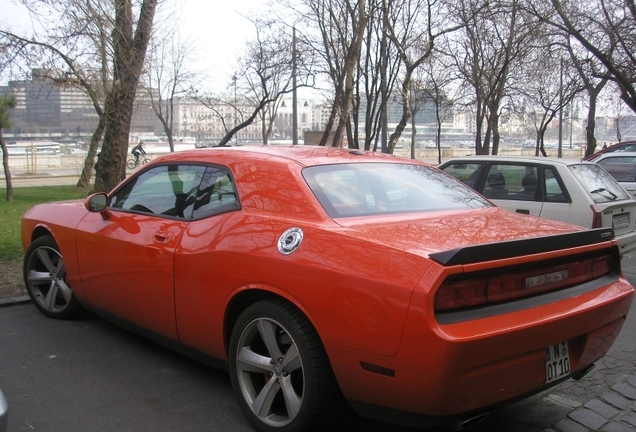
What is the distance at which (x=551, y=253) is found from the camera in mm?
2980

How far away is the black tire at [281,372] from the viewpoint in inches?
119

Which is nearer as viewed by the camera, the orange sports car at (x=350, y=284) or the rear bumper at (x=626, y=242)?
the orange sports car at (x=350, y=284)

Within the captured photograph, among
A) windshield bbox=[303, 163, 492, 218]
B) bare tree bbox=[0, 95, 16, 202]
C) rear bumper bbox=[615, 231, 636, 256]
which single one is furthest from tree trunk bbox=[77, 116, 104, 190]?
windshield bbox=[303, 163, 492, 218]

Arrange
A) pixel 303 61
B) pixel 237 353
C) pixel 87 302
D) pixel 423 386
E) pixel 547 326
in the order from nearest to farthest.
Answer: pixel 423 386
pixel 547 326
pixel 237 353
pixel 87 302
pixel 303 61

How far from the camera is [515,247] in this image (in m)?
2.85

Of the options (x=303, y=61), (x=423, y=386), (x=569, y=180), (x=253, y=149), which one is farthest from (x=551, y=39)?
(x=423, y=386)

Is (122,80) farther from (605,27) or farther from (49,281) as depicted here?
(605,27)

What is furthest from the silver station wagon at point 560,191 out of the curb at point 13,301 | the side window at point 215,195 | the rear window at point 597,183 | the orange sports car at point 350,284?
the curb at point 13,301

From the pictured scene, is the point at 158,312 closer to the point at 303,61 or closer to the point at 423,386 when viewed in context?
the point at 423,386

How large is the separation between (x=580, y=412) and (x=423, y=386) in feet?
4.94

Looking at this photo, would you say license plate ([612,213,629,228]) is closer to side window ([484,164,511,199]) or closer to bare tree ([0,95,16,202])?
side window ([484,164,511,199])

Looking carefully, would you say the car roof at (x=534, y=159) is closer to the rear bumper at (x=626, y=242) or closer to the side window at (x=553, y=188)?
the side window at (x=553, y=188)

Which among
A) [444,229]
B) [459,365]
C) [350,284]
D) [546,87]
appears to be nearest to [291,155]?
[444,229]

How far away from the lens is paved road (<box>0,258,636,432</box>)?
344 centimetres
